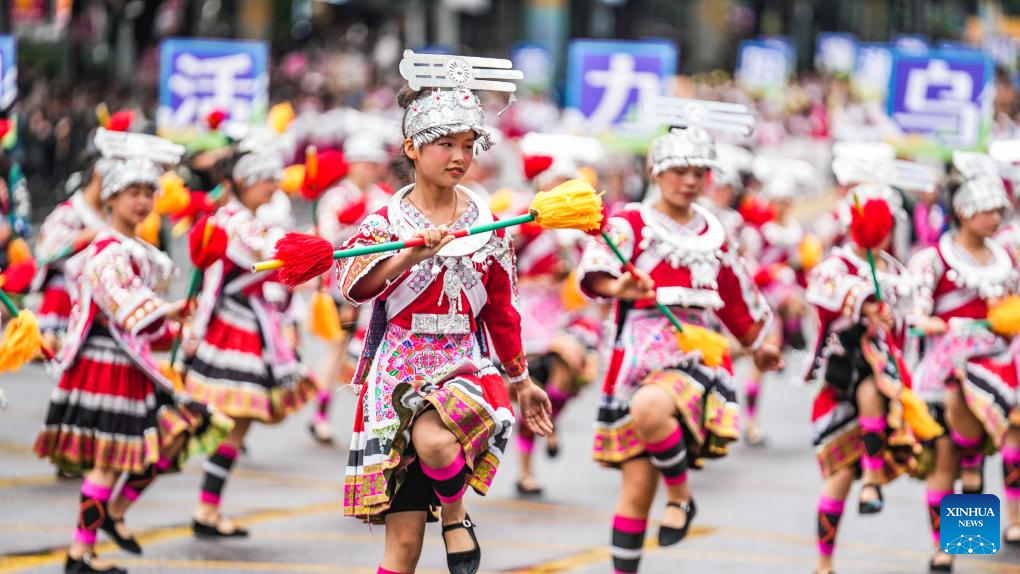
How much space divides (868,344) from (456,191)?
273cm

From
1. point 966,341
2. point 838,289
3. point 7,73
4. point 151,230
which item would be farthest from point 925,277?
point 7,73

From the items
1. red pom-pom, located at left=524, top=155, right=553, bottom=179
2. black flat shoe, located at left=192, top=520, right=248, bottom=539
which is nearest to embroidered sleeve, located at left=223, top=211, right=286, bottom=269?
black flat shoe, located at left=192, top=520, right=248, bottom=539

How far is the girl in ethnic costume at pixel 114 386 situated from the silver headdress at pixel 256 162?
933mm

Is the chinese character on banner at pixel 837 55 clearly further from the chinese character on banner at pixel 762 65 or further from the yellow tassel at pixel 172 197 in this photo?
the yellow tassel at pixel 172 197

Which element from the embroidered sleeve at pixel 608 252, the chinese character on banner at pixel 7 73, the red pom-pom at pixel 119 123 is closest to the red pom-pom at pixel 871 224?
the embroidered sleeve at pixel 608 252

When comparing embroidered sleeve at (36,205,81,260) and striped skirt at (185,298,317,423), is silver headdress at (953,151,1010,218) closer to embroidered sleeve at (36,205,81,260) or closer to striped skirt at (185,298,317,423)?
striped skirt at (185,298,317,423)

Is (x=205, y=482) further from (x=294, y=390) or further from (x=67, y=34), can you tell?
(x=67, y=34)

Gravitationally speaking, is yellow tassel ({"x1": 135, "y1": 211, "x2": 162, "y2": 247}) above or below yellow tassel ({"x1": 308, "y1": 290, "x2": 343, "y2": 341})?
above

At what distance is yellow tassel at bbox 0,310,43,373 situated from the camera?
22.3 feet

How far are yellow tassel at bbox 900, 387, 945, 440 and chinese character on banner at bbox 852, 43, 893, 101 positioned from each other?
32368mm

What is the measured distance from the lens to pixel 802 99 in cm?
4200

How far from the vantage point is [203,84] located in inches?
546

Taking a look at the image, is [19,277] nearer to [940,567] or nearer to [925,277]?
[925,277]

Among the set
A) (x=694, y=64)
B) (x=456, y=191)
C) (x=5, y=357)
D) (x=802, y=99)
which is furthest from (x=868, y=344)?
(x=694, y=64)
